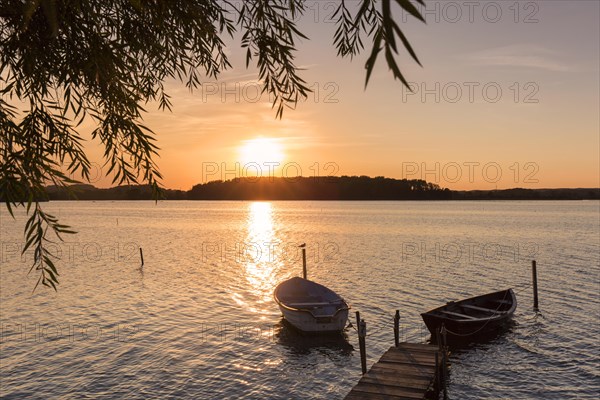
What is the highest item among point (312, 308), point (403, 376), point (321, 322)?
point (403, 376)

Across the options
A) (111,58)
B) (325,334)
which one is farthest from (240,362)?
(111,58)

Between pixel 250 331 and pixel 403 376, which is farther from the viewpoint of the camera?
pixel 250 331

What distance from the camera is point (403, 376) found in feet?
52.6

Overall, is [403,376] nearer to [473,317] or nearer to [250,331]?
[473,317]

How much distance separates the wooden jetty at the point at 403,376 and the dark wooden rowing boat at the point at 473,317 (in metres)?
3.63

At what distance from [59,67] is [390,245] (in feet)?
232

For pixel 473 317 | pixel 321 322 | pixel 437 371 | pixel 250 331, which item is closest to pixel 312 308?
pixel 321 322

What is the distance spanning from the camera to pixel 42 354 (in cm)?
2286

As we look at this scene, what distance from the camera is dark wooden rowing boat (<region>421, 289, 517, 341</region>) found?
76.5ft

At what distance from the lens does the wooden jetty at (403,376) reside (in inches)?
574

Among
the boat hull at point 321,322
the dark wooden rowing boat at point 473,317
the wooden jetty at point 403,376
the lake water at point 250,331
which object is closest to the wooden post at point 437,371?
the wooden jetty at point 403,376

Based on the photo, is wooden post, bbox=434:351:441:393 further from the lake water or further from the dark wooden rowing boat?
the dark wooden rowing boat

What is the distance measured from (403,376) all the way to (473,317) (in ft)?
34.4

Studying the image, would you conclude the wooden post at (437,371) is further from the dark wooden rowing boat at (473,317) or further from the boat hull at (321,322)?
the boat hull at (321,322)
